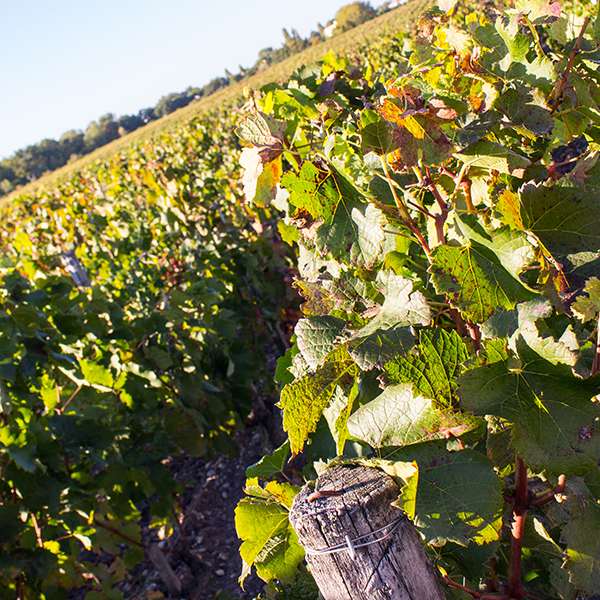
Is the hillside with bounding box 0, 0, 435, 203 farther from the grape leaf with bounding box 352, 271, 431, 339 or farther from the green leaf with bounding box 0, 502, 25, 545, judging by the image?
the grape leaf with bounding box 352, 271, 431, 339

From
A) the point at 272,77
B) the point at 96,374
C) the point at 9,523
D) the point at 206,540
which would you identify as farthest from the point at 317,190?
the point at 272,77

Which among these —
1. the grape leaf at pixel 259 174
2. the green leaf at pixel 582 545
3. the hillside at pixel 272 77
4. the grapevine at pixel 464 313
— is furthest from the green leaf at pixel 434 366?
the hillside at pixel 272 77

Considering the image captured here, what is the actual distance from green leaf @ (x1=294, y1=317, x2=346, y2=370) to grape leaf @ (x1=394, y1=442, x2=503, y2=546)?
0.23m

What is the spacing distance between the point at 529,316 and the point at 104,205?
562 cm

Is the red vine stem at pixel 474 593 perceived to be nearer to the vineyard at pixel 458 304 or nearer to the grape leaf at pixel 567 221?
the vineyard at pixel 458 304

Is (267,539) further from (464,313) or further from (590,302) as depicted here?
(590,302)

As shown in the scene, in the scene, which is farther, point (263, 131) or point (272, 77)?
point (272, 77)

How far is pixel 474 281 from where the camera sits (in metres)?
0.78

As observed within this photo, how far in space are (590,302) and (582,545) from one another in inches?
19.0

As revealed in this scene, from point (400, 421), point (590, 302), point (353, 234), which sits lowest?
point (400, 421)

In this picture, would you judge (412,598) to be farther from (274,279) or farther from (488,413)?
(274,279)

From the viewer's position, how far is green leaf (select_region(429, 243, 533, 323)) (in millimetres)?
763

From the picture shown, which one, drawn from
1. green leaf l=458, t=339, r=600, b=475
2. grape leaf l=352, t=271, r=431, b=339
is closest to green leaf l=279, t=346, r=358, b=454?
grape leaf l=352, t=271, r=431, b=339

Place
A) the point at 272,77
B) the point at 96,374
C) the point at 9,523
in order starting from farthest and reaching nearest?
the point at 272,77 → the point at 96,374 → the point at 9,523
